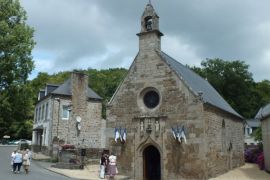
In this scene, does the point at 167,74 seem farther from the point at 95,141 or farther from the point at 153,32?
the point at 95,141

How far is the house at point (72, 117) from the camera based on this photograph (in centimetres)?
3484

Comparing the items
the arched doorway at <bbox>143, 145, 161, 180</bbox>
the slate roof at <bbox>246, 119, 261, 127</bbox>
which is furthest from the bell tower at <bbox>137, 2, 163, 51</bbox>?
the slate roof at <bbox>246, 119, 261, 127</bbox>

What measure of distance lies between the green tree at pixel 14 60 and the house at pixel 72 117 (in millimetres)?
5109

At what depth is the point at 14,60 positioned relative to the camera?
2861 cm

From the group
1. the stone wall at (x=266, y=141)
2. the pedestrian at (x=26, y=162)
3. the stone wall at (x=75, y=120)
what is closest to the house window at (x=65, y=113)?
the stone wall at (x=75, y=120)

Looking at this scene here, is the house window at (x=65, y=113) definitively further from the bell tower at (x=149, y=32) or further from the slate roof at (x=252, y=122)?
the slate roof at (x=252, y=122)

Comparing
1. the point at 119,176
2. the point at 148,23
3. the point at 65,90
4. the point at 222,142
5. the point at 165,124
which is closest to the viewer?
the point at 165,124

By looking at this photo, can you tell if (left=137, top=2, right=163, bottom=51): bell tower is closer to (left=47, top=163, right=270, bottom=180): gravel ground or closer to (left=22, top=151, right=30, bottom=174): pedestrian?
(left=47, top=163, right=270, bottom=180): gravel ground

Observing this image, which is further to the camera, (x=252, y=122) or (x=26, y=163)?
(x=252, y=122)

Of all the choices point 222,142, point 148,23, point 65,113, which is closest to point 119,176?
point 222,142

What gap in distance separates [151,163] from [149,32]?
8.63 meters

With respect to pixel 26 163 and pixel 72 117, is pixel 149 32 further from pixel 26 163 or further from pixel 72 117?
pixel 72 117

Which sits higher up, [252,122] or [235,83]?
[235,83]

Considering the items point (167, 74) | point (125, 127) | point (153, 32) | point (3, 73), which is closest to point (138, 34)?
point (153, 32)
